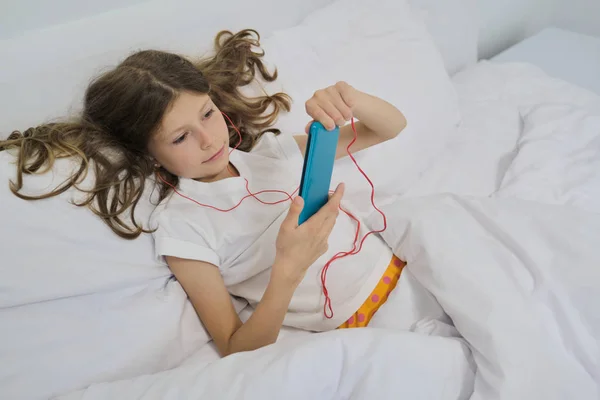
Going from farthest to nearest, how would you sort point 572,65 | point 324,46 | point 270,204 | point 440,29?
point 572,65
point 440,29
point 324,46
point 270,204

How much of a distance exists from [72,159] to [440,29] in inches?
42.8

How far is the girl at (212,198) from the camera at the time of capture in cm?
79

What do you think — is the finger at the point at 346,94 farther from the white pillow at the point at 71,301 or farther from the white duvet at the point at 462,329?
the white pillow at the point at 71,301

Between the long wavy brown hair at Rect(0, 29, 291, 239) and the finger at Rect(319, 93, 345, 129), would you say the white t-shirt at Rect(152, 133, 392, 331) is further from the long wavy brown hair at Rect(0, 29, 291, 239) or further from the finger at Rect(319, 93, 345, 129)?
the finger at Rect(319, 93, 345, 129)

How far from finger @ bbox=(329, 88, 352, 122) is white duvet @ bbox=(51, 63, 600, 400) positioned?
0.78 ft

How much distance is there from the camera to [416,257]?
2.79 ft

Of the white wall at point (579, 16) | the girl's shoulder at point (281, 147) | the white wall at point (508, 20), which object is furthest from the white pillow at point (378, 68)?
the white wall at point (579, 16)

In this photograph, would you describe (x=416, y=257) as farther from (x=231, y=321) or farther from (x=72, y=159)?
(x=72, y=159)

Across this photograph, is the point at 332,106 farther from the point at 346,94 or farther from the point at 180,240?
the point at 180,240

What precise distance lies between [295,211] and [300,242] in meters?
0.07

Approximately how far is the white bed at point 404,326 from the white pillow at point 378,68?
131 mm

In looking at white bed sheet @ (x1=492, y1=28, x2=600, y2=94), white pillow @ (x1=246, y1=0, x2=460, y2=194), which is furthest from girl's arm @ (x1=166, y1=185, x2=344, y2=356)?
white bed sheet @ (x1=492, y1=28, x2=600, y2=94)

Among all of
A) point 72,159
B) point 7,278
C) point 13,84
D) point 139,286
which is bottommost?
point 139,286

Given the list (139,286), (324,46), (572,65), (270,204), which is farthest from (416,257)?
(572,65)
